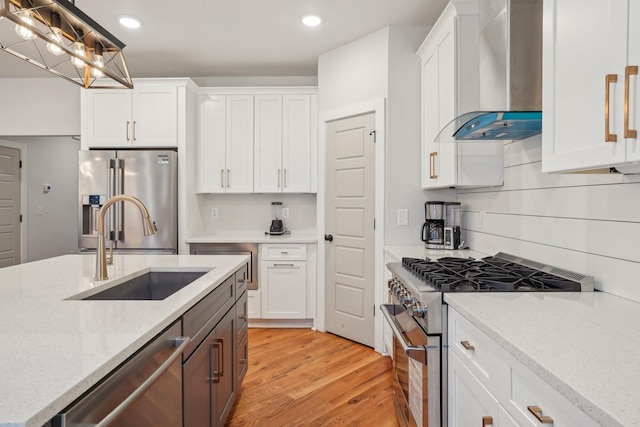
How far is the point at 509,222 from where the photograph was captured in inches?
86.1

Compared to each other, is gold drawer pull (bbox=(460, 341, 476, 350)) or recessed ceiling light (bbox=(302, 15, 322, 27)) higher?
recessed ceiling light (bbox=(302, 15, 322, 27))

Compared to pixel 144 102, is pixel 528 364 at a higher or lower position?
lower

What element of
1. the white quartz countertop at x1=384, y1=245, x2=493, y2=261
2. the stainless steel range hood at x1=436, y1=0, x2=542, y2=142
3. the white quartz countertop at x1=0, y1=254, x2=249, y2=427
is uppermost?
the stainless steel range hood at x1=436, y1=0, x2=542, y2=142

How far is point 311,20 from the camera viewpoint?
2988 mm

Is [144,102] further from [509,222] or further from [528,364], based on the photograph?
[528,364]

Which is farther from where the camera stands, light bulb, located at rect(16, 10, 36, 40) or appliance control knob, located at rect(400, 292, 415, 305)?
appliance control knob, located at rect(400, 292, 415, 305)

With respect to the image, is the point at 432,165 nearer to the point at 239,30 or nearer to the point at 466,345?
the point at 466,345

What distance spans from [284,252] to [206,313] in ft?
6.99

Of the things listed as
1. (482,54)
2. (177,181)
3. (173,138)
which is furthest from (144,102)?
(482,54)

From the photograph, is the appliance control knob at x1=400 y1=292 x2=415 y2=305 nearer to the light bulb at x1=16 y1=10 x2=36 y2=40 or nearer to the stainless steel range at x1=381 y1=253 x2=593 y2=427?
the stainless steel range at x1=381 y1=253 x2=593 y2=427

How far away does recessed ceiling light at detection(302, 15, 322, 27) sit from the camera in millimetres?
2941

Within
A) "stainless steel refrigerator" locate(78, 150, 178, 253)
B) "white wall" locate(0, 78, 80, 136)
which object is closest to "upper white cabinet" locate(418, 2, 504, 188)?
"stainless steel refrigerator" locate(78, 150, 178, 253)

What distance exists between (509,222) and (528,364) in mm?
1522

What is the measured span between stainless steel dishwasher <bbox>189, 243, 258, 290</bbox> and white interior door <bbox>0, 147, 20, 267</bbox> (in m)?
3.45
